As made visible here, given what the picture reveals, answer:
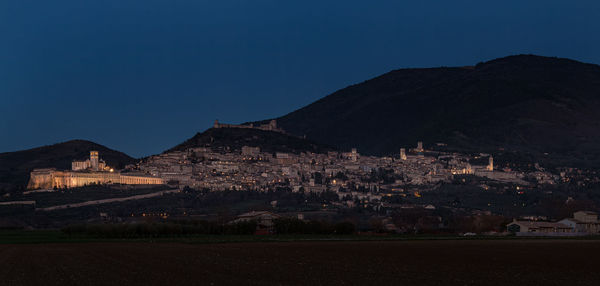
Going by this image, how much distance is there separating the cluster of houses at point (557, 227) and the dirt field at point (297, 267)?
45.4m

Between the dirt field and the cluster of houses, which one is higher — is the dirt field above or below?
above

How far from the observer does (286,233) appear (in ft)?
305

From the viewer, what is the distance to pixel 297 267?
1561 inches

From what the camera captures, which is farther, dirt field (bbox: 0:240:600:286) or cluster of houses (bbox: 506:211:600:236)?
cluster of houses (bbox: 506:211:600:236)

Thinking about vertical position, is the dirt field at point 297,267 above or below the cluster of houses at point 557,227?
above

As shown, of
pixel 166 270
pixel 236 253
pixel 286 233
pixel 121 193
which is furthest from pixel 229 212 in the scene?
pixel 166 270

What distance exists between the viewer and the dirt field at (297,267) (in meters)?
33.8

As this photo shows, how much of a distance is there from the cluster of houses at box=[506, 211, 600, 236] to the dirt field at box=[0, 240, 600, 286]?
45428mm

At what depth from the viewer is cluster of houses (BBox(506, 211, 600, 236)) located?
330ft

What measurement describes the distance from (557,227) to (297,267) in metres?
75.1

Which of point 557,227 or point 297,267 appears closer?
point 297,267

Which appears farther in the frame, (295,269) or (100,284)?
(295,269)

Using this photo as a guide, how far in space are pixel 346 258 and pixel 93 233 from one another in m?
44.8

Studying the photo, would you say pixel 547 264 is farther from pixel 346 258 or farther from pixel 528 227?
pixel 528 227
